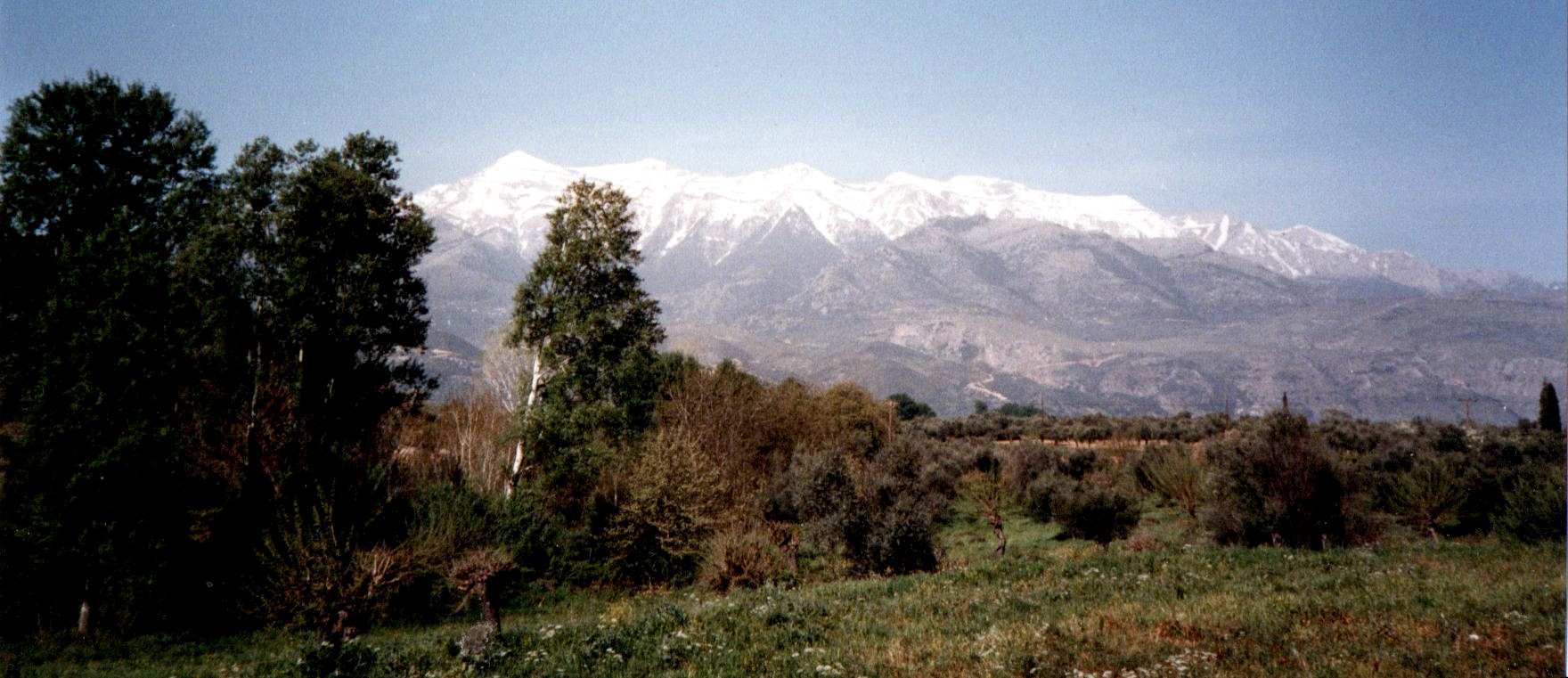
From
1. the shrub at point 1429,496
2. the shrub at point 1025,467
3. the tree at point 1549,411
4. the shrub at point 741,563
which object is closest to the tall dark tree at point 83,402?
the shrub at point 741,563

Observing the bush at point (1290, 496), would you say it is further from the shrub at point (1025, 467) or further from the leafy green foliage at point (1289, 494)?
the shrub at point (1025, 467)

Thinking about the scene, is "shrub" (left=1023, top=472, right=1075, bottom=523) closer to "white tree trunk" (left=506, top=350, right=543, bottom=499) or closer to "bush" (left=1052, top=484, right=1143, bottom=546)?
"bush" (left=1052, top=484, right=1143, bottom=546)

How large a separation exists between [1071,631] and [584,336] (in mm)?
21359

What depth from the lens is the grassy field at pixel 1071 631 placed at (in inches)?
390

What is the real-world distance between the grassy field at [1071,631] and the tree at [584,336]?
11214 mm

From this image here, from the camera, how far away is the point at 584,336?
28969mm

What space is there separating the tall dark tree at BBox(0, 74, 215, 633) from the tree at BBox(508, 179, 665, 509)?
10442 mm

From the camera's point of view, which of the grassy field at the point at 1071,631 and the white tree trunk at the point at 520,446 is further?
the white tree trunk at the point at 520,446

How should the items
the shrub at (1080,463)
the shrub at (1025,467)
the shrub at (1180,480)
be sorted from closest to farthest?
the shrub at (1180,480) → the shrub at (1025,467) → the shrub at (1080,463)

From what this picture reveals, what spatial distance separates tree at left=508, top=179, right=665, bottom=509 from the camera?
28.4m

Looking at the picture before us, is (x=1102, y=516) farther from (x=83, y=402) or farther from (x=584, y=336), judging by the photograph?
(x=83, y=402)

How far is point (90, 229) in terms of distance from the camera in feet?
74.9

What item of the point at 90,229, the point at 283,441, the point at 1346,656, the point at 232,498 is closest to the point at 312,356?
the point at 283,441

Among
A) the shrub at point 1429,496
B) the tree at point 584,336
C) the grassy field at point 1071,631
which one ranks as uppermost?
the tree at point 584,336
